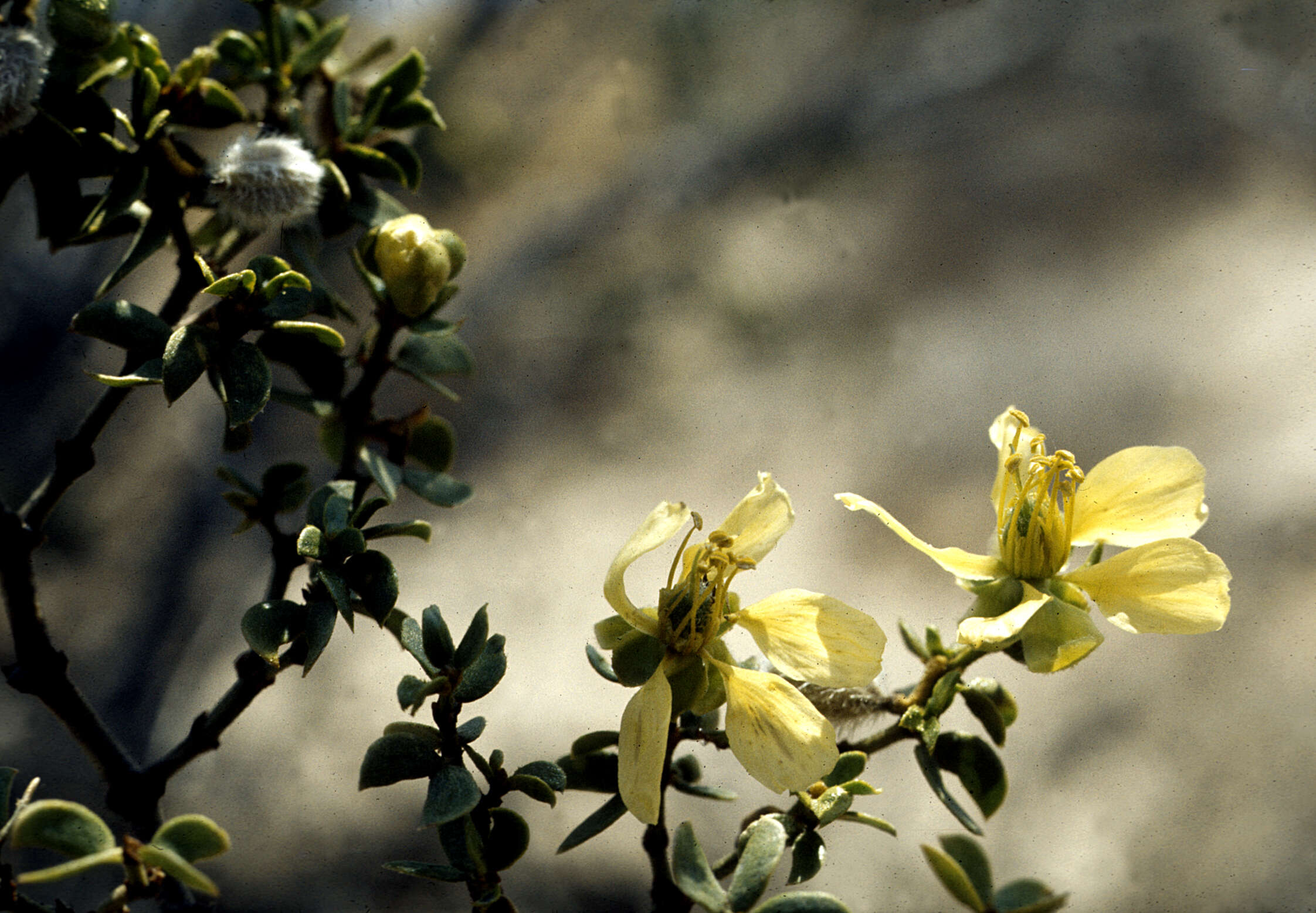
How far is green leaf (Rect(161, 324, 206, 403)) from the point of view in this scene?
502mm

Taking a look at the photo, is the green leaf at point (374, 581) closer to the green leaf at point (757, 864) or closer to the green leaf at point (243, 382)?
the green leaf at point (243, 382)

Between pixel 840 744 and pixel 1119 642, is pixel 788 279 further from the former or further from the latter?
pixel 840 744

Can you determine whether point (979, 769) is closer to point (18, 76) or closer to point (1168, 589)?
point (1168, 589)

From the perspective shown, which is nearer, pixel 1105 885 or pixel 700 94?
pixel 1105 885

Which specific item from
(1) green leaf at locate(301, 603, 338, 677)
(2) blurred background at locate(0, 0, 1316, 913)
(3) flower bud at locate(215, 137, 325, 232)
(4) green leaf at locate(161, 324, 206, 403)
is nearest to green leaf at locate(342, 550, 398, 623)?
(1) green leaf at locate(301, 603, 338, 677)

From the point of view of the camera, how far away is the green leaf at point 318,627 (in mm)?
502

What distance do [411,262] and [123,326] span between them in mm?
157

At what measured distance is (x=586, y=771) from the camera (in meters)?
0.55

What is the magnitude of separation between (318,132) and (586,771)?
51 cm

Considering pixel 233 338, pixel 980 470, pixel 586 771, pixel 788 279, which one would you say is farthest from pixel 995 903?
pixel 788 279

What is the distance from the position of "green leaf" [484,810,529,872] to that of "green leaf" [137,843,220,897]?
5.7 inches

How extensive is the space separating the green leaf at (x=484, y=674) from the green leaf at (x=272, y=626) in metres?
0.10

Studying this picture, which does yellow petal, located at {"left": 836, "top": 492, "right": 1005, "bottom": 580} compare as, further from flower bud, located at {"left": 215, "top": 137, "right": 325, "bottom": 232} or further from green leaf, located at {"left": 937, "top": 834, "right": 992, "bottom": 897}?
flower bud, located at {"left": 215, "top": 137, "right": 325, "bottom": 232}

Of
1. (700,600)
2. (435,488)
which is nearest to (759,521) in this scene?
(700,600)
